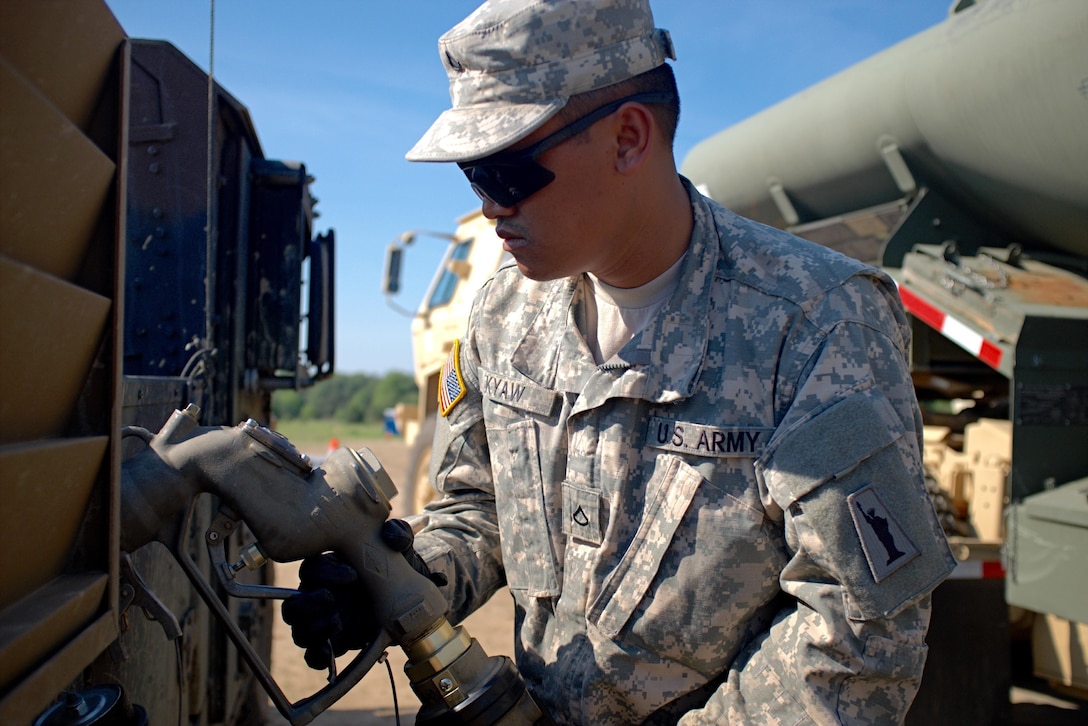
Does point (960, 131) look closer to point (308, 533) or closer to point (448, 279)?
point (308, 533)

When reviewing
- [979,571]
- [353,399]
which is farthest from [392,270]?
[353,399]

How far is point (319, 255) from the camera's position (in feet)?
11.6

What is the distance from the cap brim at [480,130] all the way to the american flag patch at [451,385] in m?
0.48

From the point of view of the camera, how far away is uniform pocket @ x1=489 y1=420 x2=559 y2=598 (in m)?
1.77

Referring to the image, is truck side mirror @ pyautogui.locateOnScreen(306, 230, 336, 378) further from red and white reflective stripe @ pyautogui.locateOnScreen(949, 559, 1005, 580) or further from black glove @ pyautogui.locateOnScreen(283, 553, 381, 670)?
red and white reflective stripe @ pyautogui.locateOnScreen(949, 559, 1005, 580)

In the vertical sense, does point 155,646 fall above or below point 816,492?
below

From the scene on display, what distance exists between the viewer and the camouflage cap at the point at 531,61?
1620mm

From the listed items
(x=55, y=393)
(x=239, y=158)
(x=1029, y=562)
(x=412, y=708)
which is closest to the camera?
(x=55, y=393)

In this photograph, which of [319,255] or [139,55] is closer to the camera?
[139,55]

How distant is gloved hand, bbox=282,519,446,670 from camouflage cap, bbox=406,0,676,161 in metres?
0.64

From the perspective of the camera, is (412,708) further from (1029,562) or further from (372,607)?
(372,607)

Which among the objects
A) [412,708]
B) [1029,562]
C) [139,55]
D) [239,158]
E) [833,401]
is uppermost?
[139,55]

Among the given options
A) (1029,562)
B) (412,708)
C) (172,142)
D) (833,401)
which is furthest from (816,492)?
(412,708)

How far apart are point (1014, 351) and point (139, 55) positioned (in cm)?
A: 303
